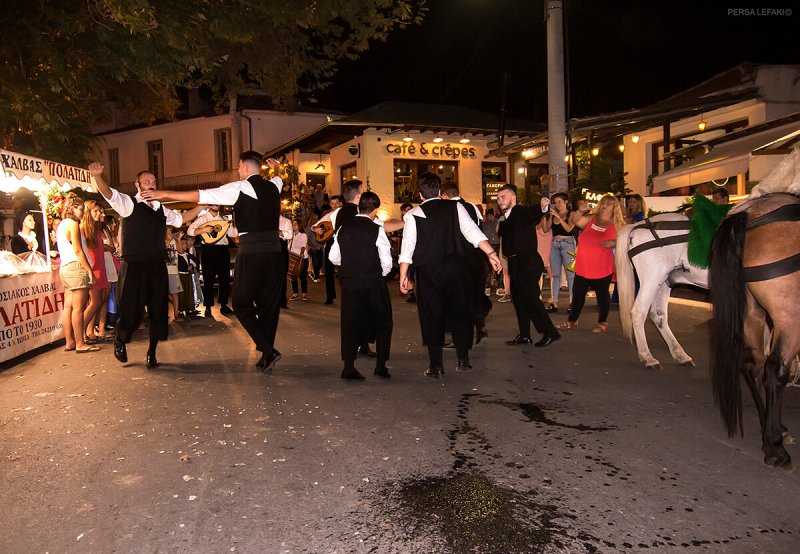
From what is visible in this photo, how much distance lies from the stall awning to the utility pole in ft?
10.1

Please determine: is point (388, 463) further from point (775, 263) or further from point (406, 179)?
point (406, 179)

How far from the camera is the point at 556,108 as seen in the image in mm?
13320

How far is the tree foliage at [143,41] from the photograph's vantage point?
32.8 ft

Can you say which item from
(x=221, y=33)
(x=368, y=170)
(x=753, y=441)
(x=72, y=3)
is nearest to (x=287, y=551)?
(x=753, y=441)

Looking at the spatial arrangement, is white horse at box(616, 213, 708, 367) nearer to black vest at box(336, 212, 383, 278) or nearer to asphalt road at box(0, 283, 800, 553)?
asphalt road at box(0, 283, 800, 553)

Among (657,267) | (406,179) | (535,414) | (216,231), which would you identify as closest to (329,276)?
(216,231)

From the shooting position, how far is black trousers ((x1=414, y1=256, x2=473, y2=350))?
659cm

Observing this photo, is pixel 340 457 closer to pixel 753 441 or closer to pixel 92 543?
pixel 92 543

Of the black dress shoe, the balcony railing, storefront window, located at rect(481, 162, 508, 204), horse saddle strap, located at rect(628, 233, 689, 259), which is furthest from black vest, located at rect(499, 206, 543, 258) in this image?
the balcony railing

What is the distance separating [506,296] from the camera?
14133mm

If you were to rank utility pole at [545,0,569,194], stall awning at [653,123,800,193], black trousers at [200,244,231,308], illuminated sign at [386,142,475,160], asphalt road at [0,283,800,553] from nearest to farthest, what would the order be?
asphalt road at [0,283,800,553]
black trousers at [200,244,231,308]
stall awning at [653,123,800,193]
utility pole at [545,0,569,194]
illuminated sign at [386,142,475,160]

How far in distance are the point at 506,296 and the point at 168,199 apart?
9.28 m

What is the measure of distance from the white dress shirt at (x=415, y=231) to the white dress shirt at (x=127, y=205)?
8.93 feet

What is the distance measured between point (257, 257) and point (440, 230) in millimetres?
1955
